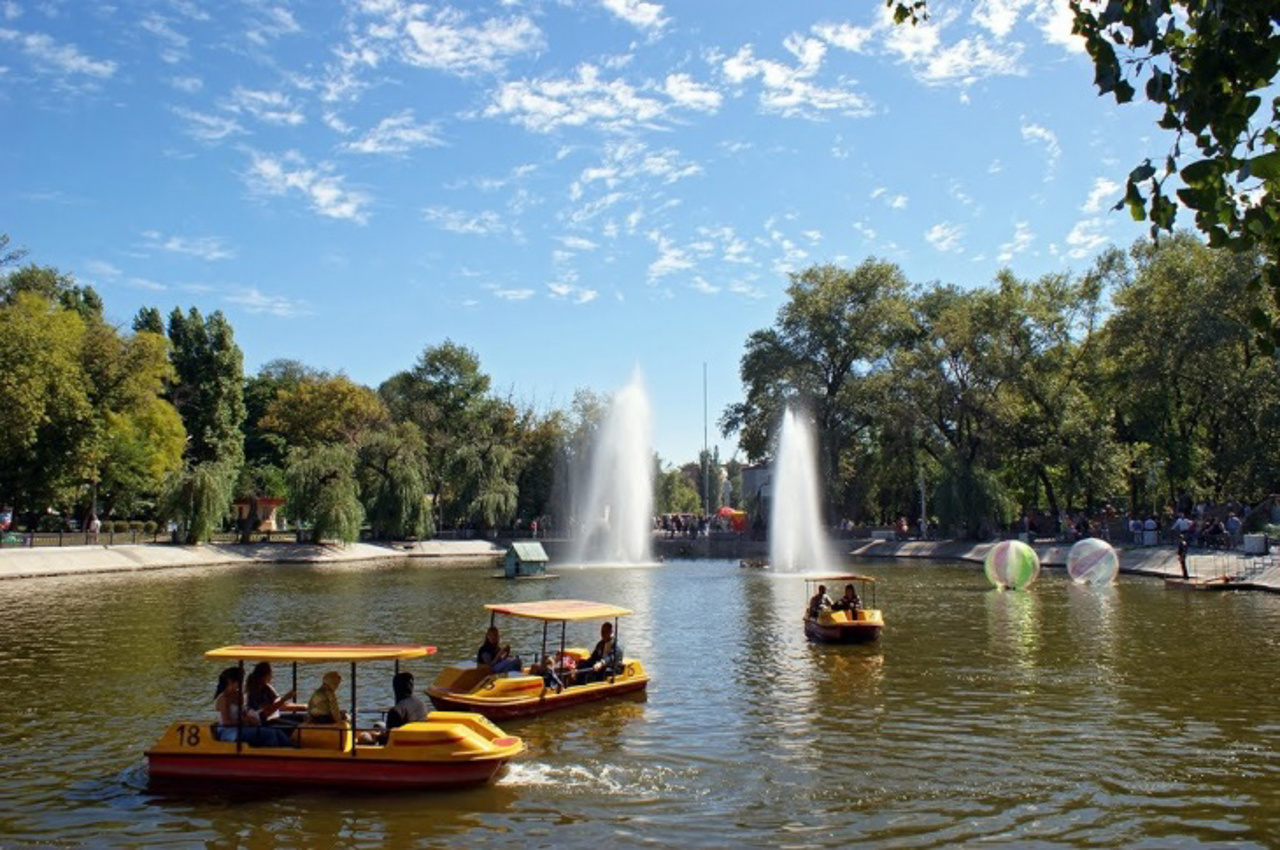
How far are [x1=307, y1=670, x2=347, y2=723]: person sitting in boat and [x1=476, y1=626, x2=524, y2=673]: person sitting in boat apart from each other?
15.3ft

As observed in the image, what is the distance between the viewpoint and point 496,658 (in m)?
19.4

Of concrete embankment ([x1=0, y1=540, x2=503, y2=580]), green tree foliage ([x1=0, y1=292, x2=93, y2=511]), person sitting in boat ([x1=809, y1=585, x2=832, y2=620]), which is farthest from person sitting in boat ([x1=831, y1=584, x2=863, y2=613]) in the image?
green tree foliage ([x1=0, y1=292, x2=93, y2=511])

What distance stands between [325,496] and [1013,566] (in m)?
47.3

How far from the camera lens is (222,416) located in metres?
92.6

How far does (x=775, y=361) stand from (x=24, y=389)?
52.1m

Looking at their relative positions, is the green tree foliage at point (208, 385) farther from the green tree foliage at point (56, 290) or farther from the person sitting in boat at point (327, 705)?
the person sitting in boat at point (327, 705)

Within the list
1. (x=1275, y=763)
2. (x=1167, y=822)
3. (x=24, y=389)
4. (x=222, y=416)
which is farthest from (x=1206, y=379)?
(x=222, y=416)

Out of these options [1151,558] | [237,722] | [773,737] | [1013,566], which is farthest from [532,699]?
[1151,558]

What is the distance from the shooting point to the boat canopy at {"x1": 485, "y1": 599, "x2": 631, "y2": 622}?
20.2 m

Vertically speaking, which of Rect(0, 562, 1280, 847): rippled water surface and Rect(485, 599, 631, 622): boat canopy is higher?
Rect(485, 599, 631, 622): boat canopy

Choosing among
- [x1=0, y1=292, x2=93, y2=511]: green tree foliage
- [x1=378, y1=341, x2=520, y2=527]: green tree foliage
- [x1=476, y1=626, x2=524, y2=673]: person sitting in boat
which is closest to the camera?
[x1=476, y1=626, x2=524, y2=673]: person sitting in boat

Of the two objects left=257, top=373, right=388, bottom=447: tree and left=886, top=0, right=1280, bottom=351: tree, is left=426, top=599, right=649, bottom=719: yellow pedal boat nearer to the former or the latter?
left=886, top=0, right=1280, bottom=351: tree

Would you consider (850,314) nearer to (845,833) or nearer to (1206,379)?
(1206,379)

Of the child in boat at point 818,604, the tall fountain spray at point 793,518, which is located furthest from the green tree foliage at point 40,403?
the child in boat at point 818,604
